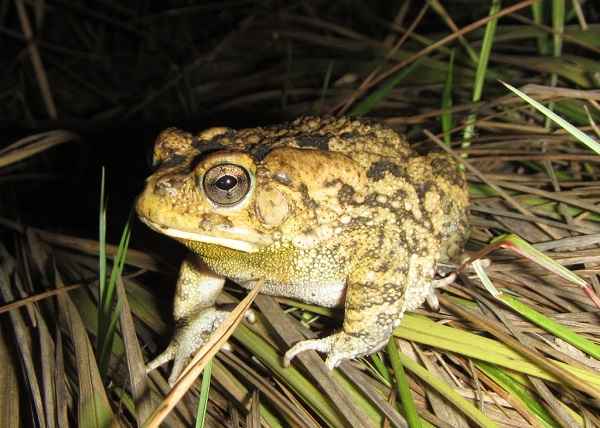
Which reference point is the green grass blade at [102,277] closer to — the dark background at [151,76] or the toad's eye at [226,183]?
the toad's eye at [226,183]

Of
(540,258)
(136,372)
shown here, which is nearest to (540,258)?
(540,258)

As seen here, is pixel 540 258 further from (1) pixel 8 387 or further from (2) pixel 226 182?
(1) pixel 8 387

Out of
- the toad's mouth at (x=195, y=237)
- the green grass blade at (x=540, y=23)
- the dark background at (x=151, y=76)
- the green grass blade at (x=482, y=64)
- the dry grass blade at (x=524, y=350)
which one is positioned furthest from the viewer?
the dark background at (x=151, y=76)

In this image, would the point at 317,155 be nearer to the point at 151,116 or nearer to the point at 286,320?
the point at 286,320

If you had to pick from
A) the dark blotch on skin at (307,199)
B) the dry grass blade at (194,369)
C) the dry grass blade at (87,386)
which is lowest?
the dry grass blade at (87,386)

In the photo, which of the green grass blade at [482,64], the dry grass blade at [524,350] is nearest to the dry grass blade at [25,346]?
the dry grass blade at [524,350]

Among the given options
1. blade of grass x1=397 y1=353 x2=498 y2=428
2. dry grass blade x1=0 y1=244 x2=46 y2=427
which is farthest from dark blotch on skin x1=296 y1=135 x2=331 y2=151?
dry grass blade x1=0 y1=244 x2=46 y2=427

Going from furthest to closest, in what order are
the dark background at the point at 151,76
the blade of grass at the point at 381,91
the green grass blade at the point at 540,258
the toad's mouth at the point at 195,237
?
A: 1. the dark background at the point at 151,76
2. the blade of grass at the point at 381,91
3. the toad's mouth at the point at 195,237
4. the green grass blade at the point at 540,258

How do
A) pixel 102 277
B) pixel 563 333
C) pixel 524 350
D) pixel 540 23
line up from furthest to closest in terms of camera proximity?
pixel 540 23 → pixel 102 277 → pixel 524 350 → pixel 563 333
